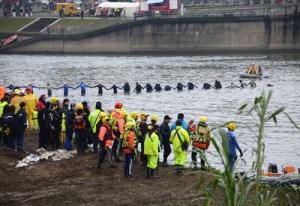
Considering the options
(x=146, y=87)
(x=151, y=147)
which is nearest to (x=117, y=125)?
(x=151, y=147)

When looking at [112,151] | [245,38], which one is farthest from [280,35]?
[112,151]

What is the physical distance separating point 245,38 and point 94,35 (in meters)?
16.9

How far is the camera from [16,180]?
21.9 meters

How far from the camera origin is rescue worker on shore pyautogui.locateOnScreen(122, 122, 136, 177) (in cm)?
2147

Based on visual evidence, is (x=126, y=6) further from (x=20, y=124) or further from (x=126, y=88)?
(x=20, y=124)

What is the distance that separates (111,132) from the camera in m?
22.7

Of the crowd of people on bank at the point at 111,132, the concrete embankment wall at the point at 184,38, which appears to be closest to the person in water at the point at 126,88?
the crowd of people on bank at the point at 111,132

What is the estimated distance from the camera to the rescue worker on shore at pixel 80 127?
24.6 meters

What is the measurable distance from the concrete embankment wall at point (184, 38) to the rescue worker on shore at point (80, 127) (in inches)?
2687

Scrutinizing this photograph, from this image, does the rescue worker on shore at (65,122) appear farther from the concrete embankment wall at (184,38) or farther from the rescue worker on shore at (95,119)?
the concrete embankment wall at (184,38)

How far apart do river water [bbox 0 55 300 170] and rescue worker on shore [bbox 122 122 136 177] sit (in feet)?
15.9

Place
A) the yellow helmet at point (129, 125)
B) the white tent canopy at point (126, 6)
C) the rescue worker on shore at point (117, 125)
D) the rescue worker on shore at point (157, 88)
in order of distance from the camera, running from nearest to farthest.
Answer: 1. the yellow helmet at point (129, 125)
2. the rescue worker on shore at point (117, 125)
3. the rescue worker on shore at point (157, 88)
4. the white tent canopy at point (126, 6)

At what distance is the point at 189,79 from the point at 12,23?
4293 cm

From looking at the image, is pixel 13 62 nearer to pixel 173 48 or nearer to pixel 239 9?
pixel 173 48
